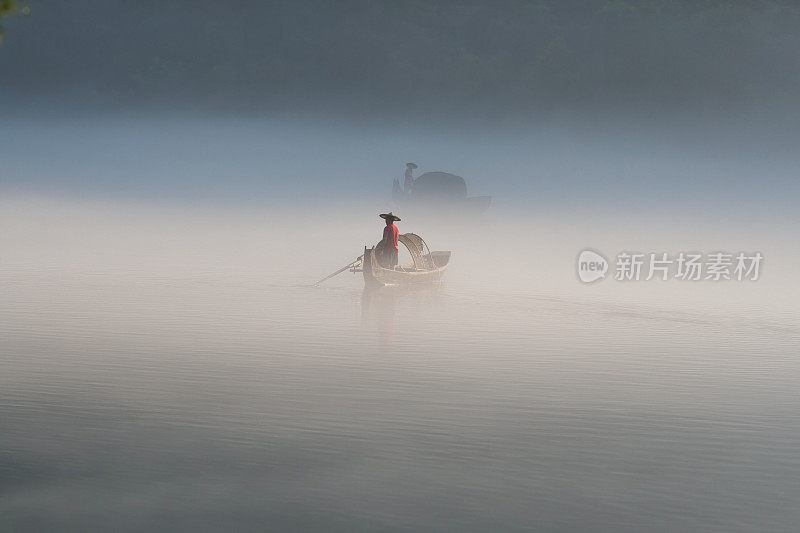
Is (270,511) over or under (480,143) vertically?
under

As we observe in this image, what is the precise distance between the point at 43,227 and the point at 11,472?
83.0m

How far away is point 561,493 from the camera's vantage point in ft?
41.1

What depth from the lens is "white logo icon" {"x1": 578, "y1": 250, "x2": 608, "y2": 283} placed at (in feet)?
151

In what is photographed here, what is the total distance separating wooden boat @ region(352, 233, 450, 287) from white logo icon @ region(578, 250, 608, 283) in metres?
6.87

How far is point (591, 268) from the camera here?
50.7m

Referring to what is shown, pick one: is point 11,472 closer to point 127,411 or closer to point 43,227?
point 127,411

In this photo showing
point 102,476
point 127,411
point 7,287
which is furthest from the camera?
point 7,287

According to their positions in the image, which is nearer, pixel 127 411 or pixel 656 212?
pixel 127 411

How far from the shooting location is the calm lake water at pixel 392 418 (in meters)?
12.0

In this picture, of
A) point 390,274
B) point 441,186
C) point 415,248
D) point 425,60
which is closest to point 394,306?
point 390,274

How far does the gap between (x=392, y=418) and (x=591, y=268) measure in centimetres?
3585

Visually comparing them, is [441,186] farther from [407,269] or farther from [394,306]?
[394,306]

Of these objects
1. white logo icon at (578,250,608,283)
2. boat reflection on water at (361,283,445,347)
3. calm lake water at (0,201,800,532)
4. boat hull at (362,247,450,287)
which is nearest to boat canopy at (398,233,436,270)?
boat hull at (362,247,450,287)

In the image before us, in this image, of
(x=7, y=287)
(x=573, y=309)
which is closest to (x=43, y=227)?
(x=7, y=287)
